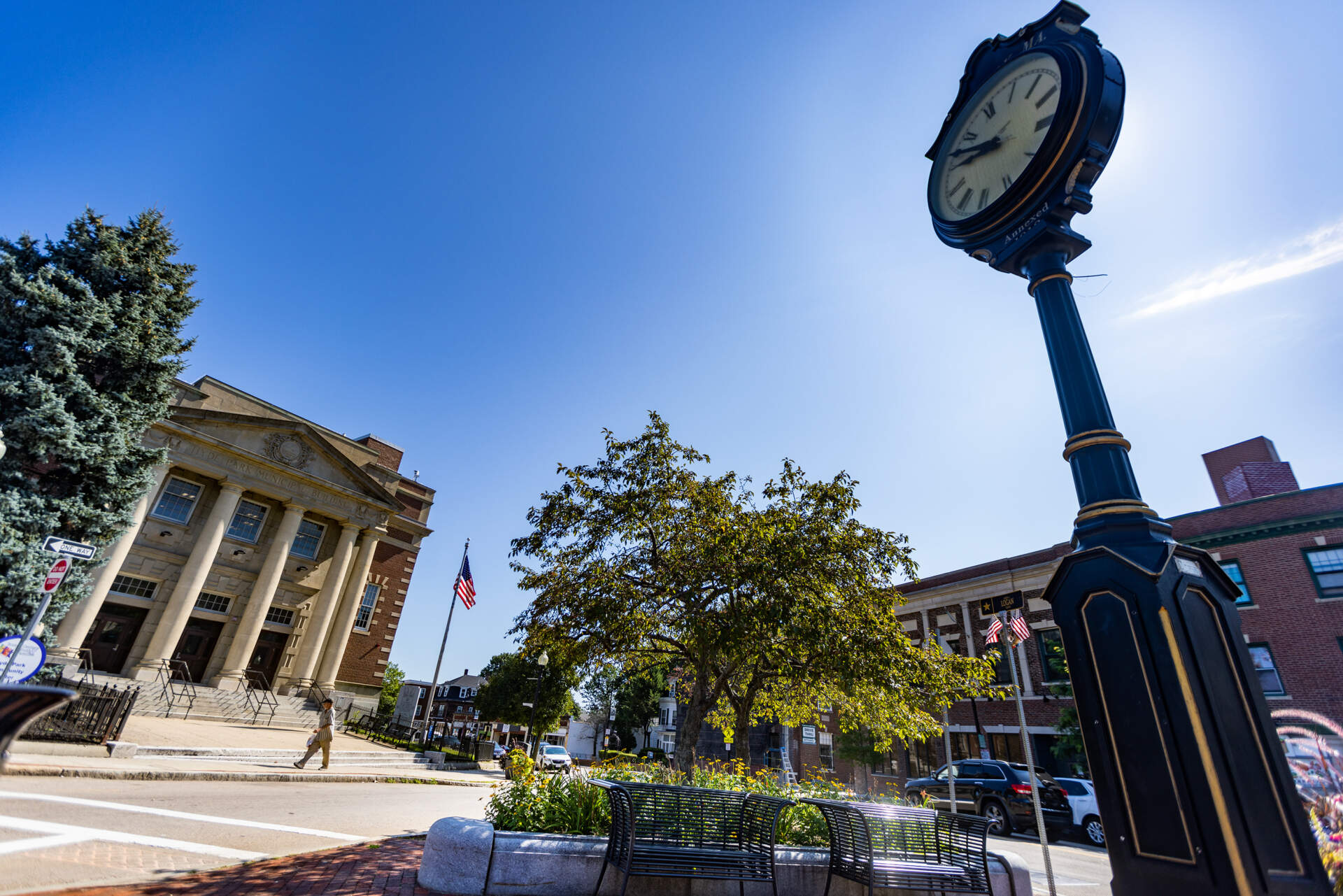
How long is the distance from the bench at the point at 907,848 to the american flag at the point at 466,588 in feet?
64.6

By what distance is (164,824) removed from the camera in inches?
268

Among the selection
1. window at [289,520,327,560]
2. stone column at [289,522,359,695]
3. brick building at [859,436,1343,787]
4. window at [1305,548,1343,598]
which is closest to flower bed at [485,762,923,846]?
brick building at [859,436,1343,787]

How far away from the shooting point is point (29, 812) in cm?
660

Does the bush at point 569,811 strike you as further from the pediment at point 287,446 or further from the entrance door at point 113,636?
the pediment at point 287,446

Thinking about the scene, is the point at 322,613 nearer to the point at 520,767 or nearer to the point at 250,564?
the point at 250,564

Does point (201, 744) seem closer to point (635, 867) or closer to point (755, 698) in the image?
point (755, 698)

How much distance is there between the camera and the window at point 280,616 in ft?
93.1

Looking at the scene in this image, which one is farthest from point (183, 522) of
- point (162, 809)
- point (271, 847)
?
point (271, 847)

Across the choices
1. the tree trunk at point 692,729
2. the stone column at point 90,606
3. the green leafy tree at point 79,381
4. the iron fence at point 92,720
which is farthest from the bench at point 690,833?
the stone column at point 90,606

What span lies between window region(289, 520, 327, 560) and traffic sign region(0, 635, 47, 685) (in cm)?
2298

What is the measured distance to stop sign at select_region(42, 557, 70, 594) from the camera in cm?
798

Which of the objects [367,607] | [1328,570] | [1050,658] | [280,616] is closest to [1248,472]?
[1328,570]

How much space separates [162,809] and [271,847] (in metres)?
2.78

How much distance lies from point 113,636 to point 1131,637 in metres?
32.4
